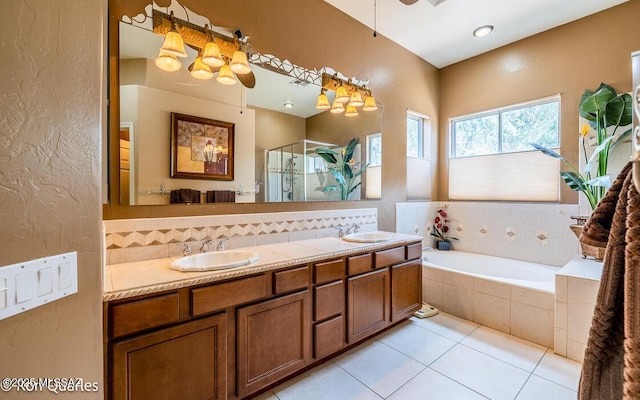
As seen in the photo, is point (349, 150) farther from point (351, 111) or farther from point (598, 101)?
point (598, 101)

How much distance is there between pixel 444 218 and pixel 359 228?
1.68 m

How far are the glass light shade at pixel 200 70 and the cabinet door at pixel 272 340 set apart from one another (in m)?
1.62

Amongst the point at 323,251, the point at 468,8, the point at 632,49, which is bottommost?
the point at 323,251

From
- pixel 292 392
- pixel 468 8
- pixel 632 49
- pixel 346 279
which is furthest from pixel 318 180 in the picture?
pixel 632 49

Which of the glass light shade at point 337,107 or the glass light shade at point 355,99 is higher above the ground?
the glass light shade at point 355,99

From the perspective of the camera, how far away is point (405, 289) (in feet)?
8.52

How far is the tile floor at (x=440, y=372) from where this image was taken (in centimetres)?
177

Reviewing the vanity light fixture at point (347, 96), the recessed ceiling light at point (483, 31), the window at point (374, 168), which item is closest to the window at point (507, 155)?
the recessed ceiling light at point (483, 31)

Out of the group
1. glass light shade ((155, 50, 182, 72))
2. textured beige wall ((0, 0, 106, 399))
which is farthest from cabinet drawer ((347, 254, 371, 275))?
glass light shade ((155, 50, 182, 72))

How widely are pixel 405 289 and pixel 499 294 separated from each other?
2.84 ft

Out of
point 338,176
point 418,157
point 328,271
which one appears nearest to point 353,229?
point 338,176

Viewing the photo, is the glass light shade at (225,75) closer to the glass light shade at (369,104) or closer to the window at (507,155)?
the glass light shade at (369,104)

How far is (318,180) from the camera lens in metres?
2.73

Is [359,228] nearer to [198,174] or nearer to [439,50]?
[198,174]
